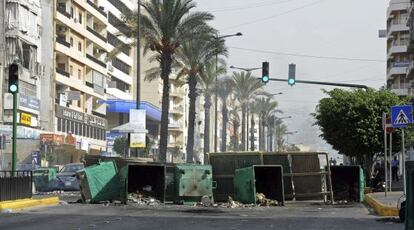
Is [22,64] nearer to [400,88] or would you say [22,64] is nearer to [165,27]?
[165,27]

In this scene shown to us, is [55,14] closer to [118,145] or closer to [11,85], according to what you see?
[118,145]

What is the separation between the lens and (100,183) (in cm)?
2344

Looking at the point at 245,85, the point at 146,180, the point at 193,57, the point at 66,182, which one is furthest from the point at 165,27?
the point at 245,85

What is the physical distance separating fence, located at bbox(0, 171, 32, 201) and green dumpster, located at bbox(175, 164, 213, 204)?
4.75 meters

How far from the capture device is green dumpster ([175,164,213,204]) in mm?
23406

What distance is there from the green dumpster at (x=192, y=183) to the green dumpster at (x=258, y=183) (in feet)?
3.19

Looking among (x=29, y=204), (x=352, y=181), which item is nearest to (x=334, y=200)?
(x=352, y=181)

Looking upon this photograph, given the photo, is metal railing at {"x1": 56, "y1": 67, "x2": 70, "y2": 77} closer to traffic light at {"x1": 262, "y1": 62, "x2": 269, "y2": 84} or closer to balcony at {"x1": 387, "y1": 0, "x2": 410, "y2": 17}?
traffic light at {"x1": 262, "y1": 62, "x2": 269, "y2": 84}

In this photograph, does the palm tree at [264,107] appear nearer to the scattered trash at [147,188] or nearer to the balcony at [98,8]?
the balcony at [98,8]

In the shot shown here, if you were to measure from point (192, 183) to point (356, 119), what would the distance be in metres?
15.0

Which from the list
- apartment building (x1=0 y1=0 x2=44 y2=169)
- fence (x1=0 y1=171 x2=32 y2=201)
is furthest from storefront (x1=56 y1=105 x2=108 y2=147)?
fence (x1=0 y1=171 x2=32 y2=201)

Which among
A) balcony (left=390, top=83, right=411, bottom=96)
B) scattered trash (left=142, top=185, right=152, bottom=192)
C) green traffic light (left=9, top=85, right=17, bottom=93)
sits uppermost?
balcony (left=390, top=83, right=411, bottom=96)

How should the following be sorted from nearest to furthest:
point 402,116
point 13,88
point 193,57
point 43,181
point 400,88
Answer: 1. point 402,116
2. point 13,88
3. point 43,181
4. point 193,57
5. point 400,88

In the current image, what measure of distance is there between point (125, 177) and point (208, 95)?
55.8m
